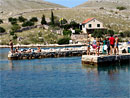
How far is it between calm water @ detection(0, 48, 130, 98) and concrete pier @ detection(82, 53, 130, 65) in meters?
0.82

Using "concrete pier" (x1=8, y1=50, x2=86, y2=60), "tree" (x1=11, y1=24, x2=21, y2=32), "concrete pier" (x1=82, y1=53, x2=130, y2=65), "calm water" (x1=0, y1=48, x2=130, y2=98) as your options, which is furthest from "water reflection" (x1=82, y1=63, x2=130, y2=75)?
"tree" (x1=11, y1=24, x2=21, y2=32)

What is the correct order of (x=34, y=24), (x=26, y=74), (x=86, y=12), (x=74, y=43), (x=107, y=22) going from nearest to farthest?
(x=26, y=74) → (x=74, y=43) → (x=34, y=24) → (x=107, y=22) → (x=86, y=12)

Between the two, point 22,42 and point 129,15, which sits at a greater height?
point 129,15

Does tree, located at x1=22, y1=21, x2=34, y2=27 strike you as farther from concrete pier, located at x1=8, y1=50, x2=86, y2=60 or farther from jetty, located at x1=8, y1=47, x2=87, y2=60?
concrete pier, located at x1=8, y1=50, x2=86, y2=60

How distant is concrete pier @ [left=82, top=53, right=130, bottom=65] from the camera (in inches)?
1560

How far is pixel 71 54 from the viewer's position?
58.6 m

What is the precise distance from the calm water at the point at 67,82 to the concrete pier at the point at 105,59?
0.82m

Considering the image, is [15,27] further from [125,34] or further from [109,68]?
[109,68]

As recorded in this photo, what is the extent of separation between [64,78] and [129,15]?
12286 centimetres

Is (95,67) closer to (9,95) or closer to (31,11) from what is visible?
(9,95)

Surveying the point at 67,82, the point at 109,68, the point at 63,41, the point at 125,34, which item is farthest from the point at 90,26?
the point at 67,82

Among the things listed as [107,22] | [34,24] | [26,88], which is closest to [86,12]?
[107,22]

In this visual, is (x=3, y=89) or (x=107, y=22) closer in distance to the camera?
(x=3, y=89)

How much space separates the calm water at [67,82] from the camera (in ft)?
89.4
